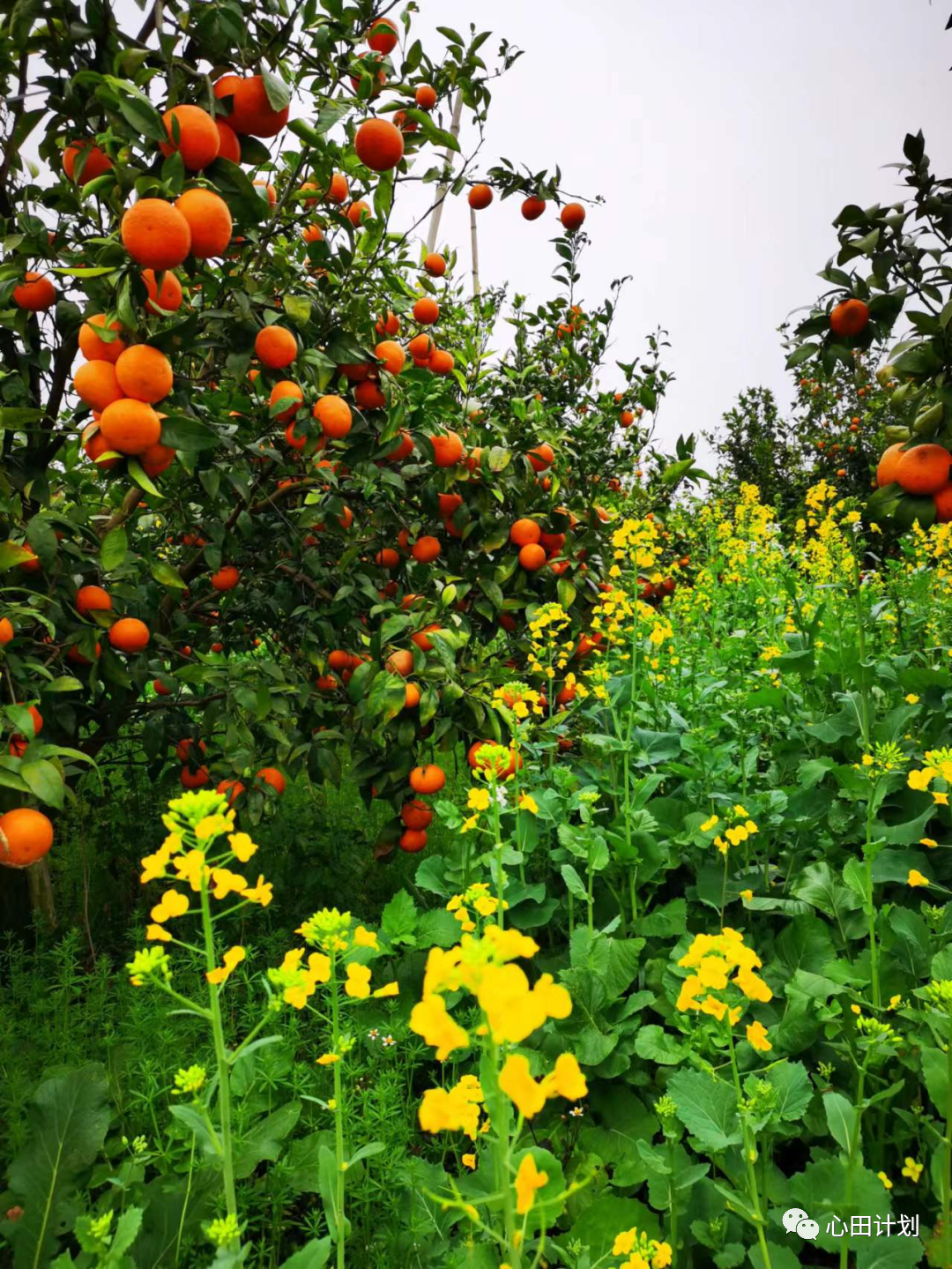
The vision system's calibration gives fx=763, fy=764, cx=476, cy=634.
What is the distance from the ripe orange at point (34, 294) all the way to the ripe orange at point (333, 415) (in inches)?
25.7

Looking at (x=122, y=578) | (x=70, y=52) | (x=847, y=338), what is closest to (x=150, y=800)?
(x=122, y=578)

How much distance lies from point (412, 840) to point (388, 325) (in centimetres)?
158

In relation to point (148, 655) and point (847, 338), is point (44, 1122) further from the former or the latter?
point (847, 338)

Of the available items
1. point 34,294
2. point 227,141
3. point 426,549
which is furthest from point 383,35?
point 426,549

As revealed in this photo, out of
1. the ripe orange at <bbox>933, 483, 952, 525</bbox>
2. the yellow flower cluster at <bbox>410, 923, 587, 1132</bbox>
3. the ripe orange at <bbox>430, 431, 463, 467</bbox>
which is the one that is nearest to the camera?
the yellow flower cluster at <bbox>410, 923, 587, 1132</bbox>

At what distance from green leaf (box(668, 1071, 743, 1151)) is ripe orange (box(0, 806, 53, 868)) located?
1151mm

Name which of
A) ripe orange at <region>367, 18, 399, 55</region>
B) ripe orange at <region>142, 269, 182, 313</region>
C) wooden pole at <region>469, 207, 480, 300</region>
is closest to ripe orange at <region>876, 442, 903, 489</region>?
ripe orange at <region>142, 269, 182, 313</region>

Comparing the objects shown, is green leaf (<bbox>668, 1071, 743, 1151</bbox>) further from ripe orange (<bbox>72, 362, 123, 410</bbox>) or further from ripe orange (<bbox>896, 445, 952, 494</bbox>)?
ripe orange (<bbox>72, 362, 123, 410</bbox>)

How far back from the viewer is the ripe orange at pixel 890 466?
1593 mm

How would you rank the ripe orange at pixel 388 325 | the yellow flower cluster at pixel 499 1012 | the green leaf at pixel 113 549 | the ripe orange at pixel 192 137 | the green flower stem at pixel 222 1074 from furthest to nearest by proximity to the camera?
1. the ripe orange at pixel 388 325
2. the green leaf at pixel 113 549
3. the ripe orange at pixel 192 137
4. the green flower stem at pixel 222 1074
5. the yellow flower cluster at pixel 499 1012

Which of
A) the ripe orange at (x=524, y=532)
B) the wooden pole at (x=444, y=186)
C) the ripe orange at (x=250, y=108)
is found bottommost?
the ripe orange at (x=524, y=532)

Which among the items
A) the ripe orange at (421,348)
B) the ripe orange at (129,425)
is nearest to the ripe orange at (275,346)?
the ripe orange at (129,425)

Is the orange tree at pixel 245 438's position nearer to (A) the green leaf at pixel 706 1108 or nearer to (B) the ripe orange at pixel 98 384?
(B) the ripe orange at pixel 98 384

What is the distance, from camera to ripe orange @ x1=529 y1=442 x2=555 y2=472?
2504 mm
